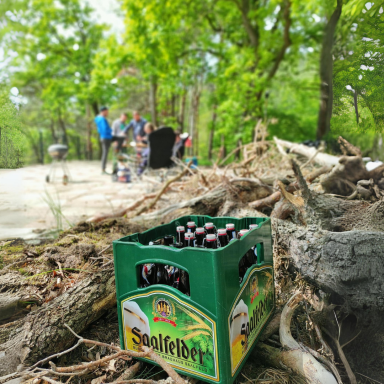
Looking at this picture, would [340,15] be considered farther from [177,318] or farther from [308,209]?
[177,318]

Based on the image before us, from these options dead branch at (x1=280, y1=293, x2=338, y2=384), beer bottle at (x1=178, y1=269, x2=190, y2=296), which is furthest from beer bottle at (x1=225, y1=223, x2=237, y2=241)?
dead branch at (x1=280, y1=293, x2=338, y2=384)

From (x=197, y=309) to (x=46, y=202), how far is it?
3529 millimetres

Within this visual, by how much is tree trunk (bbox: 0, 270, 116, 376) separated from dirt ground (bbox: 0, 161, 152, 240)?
0.43 meters

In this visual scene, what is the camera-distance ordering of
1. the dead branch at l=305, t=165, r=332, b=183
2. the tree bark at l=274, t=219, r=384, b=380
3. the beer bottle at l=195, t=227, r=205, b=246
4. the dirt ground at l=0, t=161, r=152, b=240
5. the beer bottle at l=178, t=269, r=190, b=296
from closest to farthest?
the tree bark at l=274, t=219, r=384, b=380, the beer bottle at l=178, t=269, r=190, b=296, the beer bottle at l=195, t=227, r=205, b=246, the dirt ground at l=0, t=161, r=152, b=240, the dead branch at l=305, t=165, r=332, b=183

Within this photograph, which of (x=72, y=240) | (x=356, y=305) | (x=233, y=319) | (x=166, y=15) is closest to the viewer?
(x=233, y=319)

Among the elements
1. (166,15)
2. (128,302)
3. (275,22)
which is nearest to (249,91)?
(275,22)

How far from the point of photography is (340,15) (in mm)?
1440

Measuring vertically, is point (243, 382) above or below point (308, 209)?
below

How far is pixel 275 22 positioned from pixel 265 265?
12.7 meters

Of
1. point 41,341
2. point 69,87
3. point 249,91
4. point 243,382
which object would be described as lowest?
point 243,382

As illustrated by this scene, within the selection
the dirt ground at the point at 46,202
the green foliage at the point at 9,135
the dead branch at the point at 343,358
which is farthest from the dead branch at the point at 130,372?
the green foliage at the point at 9,135

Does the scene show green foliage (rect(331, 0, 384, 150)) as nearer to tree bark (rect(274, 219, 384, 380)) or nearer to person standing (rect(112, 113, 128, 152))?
tree bark (rect(274, 219, 384, 380))

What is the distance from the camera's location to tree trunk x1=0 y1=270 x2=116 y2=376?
1.33 m

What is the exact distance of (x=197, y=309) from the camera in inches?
45.9
